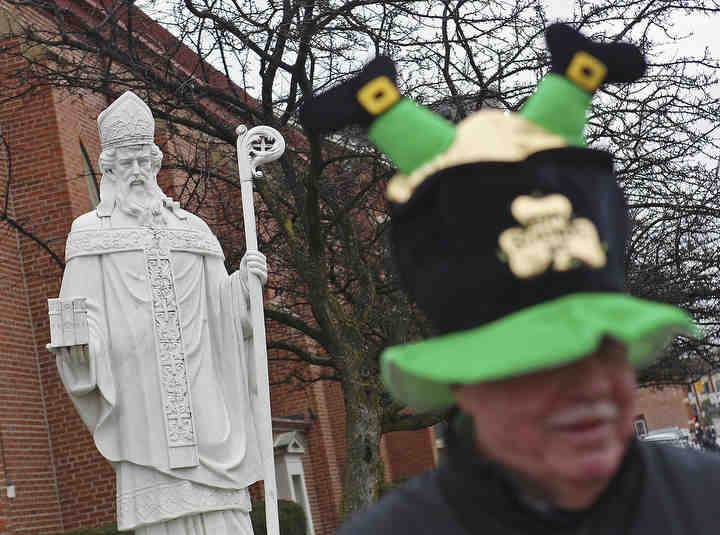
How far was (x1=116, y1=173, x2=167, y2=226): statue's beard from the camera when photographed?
6926mm

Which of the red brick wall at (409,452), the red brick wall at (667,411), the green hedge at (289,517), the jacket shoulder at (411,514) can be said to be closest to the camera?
the jacket shoulder at (411,514)

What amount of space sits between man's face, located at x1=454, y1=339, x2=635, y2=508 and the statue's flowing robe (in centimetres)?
529

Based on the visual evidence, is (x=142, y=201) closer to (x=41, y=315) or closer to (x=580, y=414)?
(x=580, y=414)

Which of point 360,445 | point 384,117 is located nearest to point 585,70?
point 384,117

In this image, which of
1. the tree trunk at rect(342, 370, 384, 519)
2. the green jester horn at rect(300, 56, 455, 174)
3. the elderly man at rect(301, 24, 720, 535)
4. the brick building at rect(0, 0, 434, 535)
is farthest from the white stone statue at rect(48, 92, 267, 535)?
the brick building at rect(0, 0, 434, 535)

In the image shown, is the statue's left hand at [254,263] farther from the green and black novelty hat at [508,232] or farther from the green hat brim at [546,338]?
the green hat brim at [546,338]

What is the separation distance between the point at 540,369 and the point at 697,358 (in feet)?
60.7

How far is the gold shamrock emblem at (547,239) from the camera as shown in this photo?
138 cm

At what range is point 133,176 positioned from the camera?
22.9 ft

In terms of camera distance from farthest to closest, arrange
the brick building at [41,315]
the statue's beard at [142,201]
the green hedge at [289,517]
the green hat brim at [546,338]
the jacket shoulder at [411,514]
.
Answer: the green hedge at [289,517]
the brick building at [41,315]
the statue's beard at [142,201]
the jacket shoulder at [411,514]
the green hat brim at [546,338]

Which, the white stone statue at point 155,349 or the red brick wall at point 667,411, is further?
the red brick wall at point 667,411

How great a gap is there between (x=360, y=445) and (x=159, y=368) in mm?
4974

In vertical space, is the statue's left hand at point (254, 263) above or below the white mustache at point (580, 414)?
above

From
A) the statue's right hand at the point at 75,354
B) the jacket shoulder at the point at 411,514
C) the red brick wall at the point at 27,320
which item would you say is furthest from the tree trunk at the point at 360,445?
the jacket shoulder at the point at 411,514
